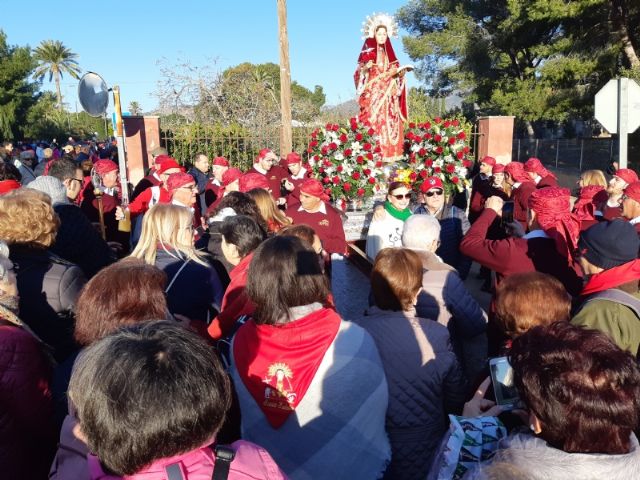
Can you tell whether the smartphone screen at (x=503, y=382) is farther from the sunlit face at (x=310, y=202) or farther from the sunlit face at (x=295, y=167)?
the sunlit face at (x=295, y=167)

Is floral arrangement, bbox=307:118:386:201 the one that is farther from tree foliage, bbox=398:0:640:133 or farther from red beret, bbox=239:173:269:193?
tree foliage, bbox=398:0:640:133

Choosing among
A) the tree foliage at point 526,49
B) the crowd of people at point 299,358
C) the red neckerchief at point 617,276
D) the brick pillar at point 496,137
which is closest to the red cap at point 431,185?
the crowd of people at point 299,358

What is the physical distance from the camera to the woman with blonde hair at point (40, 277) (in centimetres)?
259

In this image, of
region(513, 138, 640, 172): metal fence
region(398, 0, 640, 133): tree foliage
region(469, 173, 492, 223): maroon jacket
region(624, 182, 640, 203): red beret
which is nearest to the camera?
region(624, 182, 640, 203): red beret

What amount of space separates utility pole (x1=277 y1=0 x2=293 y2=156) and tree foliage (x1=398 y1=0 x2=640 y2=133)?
39.6ft

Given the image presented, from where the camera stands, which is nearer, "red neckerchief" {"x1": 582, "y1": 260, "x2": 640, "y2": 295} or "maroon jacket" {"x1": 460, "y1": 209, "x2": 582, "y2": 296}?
"red neckerchief" {"x1": 582, "y1": 260, "x2": 640, "y2": 295}

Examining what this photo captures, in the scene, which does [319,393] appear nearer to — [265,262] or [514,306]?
[265,262]

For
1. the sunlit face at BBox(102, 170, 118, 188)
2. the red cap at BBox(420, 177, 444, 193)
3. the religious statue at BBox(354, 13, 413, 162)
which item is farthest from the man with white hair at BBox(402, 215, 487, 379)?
the religious statue at BBox(354, 13, 413, 162)

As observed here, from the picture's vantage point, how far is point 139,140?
39.9 ft

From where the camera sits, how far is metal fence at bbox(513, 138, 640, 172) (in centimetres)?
1786

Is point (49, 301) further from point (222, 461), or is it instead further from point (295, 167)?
point (295, 167)

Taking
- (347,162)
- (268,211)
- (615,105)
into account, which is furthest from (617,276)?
(347,162)

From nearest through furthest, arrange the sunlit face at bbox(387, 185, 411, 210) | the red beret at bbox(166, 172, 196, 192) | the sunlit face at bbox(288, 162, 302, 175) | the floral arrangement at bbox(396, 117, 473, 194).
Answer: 1. the red beret at bbox(166, 172, 196, 192)
2. the sunlit face at bbox(387, 185, 411, 210)
3. the floral arrangement at bbox(396, 117, 473, 194)
4. the sunlit face at bbox(288, 162, 302, 175)

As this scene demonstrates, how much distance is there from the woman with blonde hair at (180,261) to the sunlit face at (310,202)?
1.95 meters
